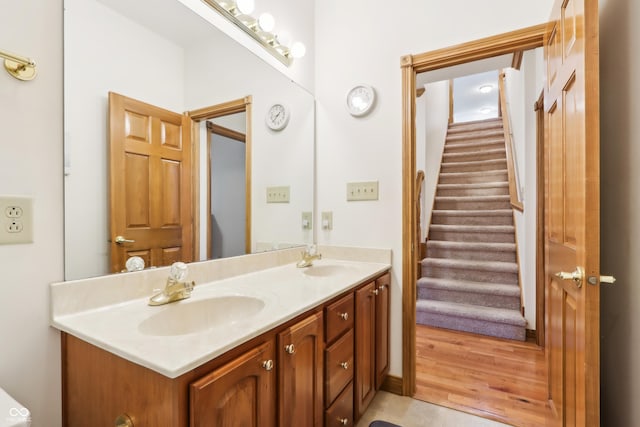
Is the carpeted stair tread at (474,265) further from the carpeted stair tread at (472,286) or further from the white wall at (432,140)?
the white wall at (432,140)

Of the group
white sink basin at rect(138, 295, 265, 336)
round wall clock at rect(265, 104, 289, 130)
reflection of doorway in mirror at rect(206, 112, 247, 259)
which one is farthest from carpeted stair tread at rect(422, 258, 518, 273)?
white sink basin at rect(138, 295, 265, 336)

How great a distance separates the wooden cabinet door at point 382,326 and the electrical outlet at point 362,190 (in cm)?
51

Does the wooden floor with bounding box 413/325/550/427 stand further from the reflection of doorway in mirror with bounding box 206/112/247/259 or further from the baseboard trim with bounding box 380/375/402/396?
the reflection of doorway in mirror with bounding box 206/112/247/259

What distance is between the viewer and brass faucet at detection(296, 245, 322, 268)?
1.82 meters

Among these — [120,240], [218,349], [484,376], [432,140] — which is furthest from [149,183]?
[432,140]

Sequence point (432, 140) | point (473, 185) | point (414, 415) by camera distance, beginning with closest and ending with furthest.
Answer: point (414, 415) → point (473, 185) → point (432, 140)

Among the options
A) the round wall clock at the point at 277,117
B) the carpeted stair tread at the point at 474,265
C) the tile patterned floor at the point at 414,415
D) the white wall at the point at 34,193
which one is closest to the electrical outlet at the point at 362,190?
the round wall clock at the point at 277,117

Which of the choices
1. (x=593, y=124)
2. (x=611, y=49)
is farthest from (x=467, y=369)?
(x=611, y=49)

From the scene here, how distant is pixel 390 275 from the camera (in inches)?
72.9

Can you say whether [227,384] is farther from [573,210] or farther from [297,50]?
[297,50]

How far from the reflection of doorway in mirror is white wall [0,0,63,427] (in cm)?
58

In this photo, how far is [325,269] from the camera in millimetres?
1860

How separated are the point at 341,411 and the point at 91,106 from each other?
5.02 feet

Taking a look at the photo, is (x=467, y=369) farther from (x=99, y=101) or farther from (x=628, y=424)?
(x=99, y=101)
